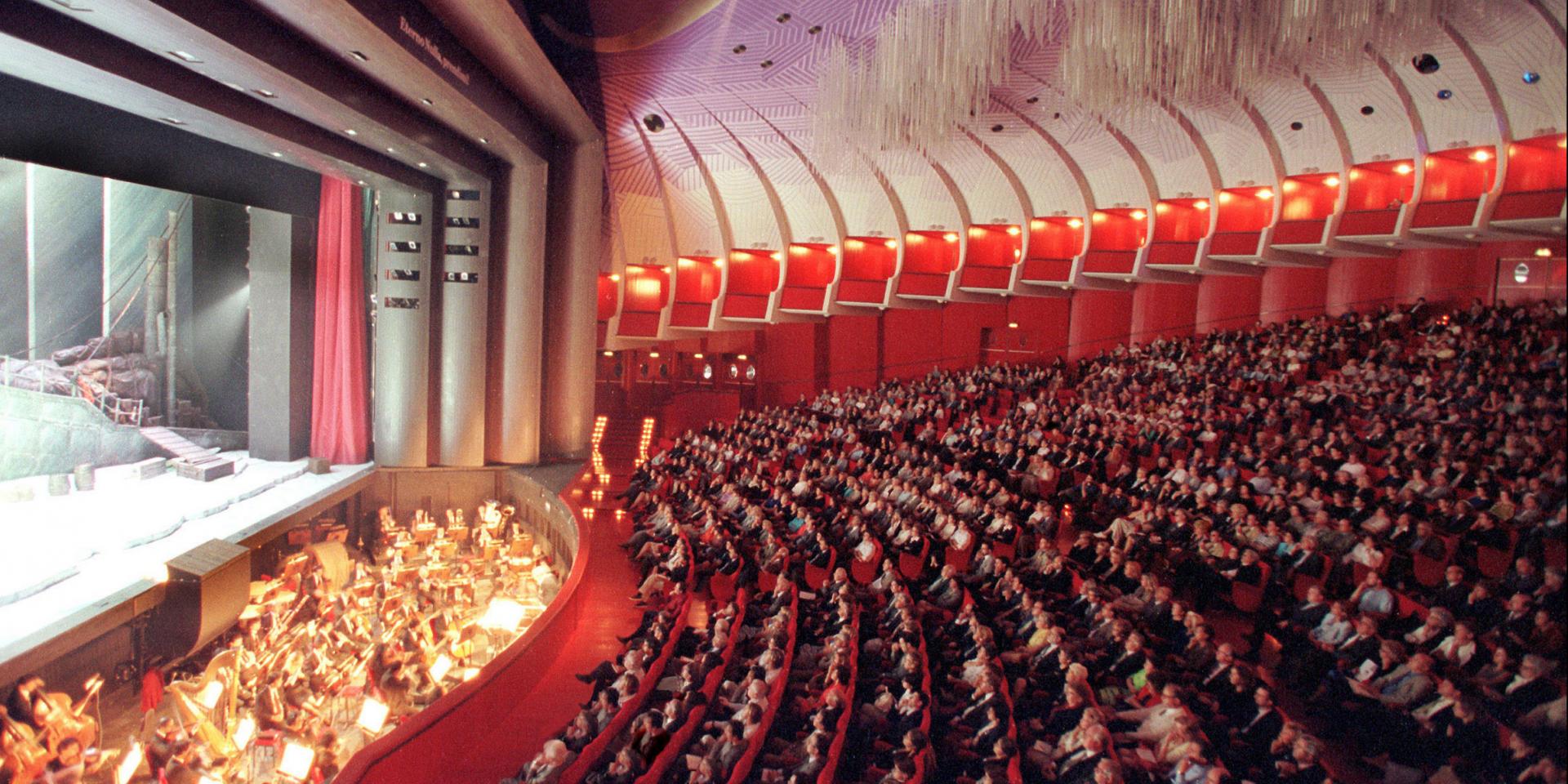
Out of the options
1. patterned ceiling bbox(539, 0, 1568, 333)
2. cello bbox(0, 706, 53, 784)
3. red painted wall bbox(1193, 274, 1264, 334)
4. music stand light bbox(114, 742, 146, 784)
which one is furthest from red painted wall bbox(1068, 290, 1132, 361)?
cello bbox(0, 706, 53, 784)

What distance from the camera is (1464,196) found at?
3.29m

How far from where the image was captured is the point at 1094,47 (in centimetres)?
743

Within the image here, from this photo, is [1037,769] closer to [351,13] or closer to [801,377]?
[351,13]

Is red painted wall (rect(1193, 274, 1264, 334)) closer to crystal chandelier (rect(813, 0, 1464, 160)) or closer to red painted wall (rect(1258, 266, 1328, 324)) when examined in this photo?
red painted wall (rect(1258, 266, 1328, 324))

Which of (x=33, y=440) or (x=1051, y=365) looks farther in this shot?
(x=1051, y=365)

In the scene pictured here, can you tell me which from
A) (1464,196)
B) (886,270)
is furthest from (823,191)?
(1464,196)

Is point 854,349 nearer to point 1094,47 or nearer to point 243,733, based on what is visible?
point 1094,47

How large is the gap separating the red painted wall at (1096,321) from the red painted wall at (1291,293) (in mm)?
2255

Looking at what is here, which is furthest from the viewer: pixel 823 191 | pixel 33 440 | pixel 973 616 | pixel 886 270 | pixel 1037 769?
pixel 886 270

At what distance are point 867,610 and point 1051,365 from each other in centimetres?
1053

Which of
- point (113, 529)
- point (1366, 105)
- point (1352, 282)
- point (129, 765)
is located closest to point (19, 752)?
point (129, 765)

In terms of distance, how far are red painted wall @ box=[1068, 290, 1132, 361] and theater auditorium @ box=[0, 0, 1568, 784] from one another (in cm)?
9

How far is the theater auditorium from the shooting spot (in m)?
3.68

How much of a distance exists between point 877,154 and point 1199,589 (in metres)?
11.6
